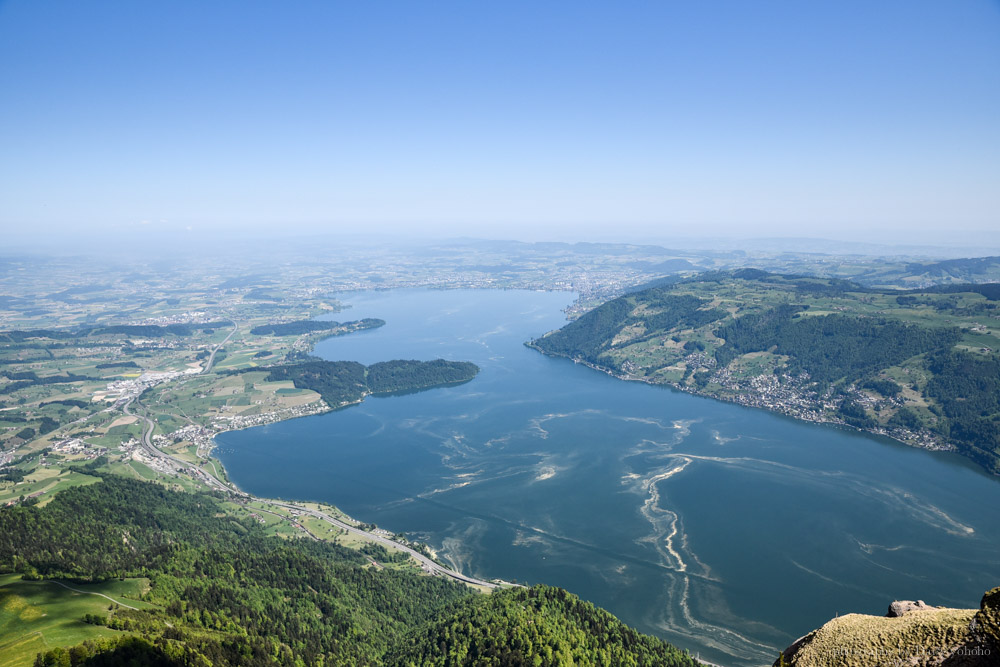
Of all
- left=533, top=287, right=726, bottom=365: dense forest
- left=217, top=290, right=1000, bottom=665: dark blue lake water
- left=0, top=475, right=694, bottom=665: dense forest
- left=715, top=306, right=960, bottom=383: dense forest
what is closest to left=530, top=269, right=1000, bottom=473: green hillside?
left=715, top=306, right=960, bottom=383: dense forest

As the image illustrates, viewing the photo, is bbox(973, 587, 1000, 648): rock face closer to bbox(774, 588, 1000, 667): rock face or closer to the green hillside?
bbox(774, 588, 1000, 667): rock face

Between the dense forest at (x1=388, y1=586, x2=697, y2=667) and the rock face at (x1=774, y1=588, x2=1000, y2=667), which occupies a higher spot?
the rock face at (x1=774, y1=588, x2=1000, y2=667)

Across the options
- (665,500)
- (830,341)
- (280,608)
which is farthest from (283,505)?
(830,341)

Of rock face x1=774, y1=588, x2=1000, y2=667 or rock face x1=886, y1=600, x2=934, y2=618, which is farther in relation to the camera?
rock face x1=886, y1=600, x2=934, y2=618

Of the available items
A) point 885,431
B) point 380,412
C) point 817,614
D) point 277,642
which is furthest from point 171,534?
point 885,431

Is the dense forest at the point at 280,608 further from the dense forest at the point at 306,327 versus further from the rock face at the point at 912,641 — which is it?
the dense forest at the point at 306,327

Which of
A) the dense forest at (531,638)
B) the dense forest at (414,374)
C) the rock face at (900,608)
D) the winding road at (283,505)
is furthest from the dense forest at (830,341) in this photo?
the rock face at (900,608)
